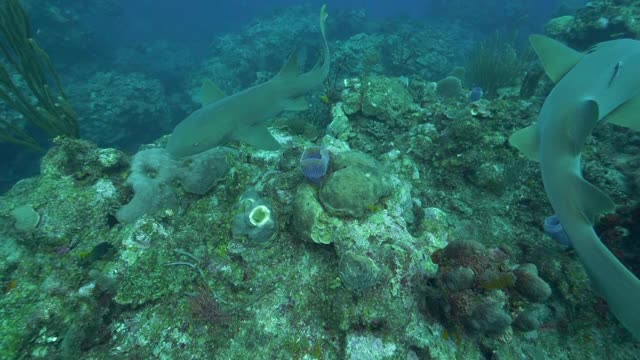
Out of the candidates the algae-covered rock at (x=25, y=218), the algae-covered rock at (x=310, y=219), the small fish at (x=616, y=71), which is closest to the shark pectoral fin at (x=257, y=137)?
the algae-covered rock at (x=310, y=219)

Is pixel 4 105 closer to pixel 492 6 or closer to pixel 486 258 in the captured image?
pixel 486 258

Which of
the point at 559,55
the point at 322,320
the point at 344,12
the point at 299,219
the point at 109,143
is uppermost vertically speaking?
the point at 559,55

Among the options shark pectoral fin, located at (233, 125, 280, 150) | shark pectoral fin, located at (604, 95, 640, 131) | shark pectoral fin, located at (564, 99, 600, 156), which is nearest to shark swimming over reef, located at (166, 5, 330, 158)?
shark pectoral fin, located at (233, 125, 280, 150)

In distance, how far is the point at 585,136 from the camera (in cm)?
291

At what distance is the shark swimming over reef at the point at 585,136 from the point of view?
8.00ft

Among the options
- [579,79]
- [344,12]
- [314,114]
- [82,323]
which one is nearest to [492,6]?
[344,12]

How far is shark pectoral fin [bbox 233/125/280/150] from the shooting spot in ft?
14.8

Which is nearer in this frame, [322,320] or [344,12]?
[322,320]

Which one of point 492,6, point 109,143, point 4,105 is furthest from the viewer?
point 492,6

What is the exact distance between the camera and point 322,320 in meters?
3.27

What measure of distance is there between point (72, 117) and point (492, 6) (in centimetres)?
3247

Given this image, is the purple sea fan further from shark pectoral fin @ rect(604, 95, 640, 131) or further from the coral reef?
shark pectoral fin @ rect(604, 95, 640, 131)

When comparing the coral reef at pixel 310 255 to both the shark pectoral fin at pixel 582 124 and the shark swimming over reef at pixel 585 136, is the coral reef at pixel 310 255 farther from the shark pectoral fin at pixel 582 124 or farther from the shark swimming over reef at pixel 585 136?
the shark pectoral fin at pixel 582 124

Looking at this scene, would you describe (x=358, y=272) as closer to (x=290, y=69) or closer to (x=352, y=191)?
(x=352, y=191)
